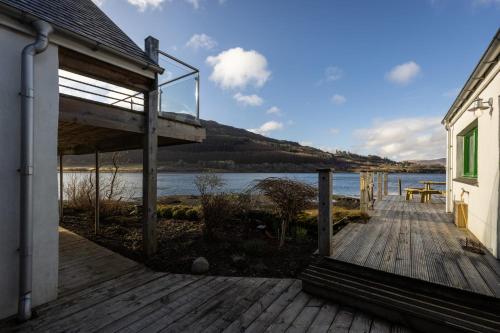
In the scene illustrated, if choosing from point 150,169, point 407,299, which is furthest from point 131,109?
point 407,299

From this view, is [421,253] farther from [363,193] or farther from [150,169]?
[150,169]

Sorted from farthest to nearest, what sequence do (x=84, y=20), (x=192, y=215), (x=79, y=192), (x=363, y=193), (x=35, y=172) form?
(x=79, y=192) < (x=192, y=215) < (x=363, y=193) < (x=84, y=20) < (x=35, y=172)

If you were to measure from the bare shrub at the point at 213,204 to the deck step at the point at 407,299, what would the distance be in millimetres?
2843

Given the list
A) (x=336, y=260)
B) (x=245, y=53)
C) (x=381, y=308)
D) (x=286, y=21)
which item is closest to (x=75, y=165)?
(x=245, y=53)

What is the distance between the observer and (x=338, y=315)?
2682mm

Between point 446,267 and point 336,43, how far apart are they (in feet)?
31.9

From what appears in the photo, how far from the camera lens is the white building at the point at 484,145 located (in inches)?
147

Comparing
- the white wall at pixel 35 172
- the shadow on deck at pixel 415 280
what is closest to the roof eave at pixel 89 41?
the white wall at pixel 35 172

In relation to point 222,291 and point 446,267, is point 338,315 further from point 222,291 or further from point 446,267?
point 446,267

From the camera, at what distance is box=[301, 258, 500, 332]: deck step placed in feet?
7.45

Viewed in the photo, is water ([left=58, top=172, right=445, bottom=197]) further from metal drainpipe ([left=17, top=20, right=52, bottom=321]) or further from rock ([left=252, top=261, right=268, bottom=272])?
metal drainpipe ([left=17, top=20, right=52, bottom=321])

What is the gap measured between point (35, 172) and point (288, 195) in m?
4.18

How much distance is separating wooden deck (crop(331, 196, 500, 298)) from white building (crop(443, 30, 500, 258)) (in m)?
0.42

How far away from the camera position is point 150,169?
475cm
